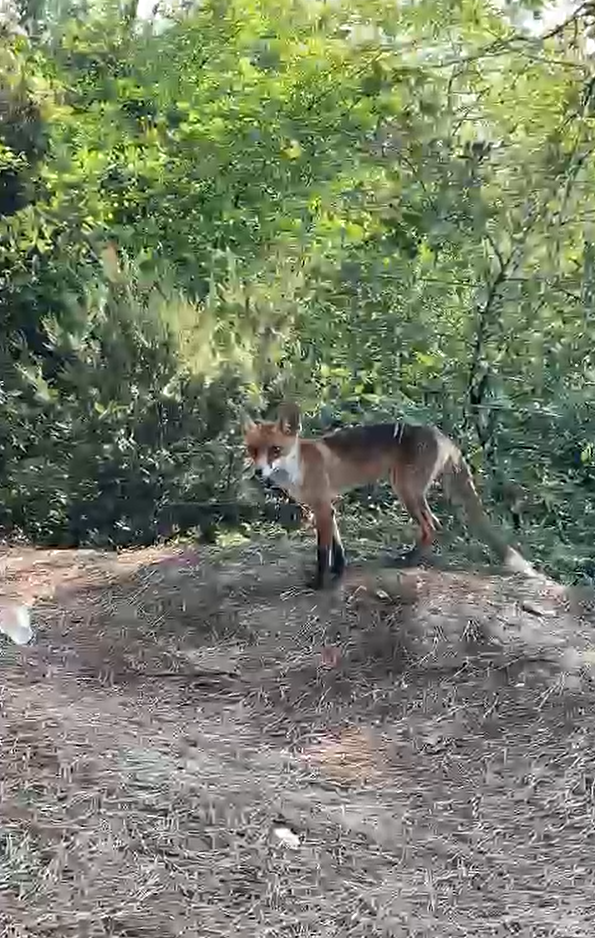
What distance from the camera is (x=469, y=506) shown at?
4.94 meters

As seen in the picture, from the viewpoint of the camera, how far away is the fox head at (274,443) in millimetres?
4312

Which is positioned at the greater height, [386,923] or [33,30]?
[33,30]


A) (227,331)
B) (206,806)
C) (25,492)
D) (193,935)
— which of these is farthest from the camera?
(25,492)

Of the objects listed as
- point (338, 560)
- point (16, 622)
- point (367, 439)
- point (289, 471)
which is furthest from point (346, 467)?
point (16, 622)

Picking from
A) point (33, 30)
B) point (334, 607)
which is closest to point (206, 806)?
point (334, 607)

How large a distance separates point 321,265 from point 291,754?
10.3 ft

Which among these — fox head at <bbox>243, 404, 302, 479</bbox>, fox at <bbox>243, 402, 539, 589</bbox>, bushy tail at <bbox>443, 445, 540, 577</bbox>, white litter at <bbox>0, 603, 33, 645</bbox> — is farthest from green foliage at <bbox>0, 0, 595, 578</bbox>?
white litter at <bbox>0, 603, 33, 645</bbox>

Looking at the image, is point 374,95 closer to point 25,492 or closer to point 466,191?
point 466,191

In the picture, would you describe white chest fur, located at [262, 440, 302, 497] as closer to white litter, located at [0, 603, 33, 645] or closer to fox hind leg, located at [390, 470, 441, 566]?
fox hind leg, located at [390, 470, 441, 566]

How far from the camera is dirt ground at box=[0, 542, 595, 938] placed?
2.67 meters

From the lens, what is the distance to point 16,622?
426cm

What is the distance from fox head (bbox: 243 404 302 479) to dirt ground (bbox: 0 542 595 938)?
1.81 feet

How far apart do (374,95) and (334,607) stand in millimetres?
2725

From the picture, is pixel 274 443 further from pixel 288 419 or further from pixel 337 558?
pixel 337 558
